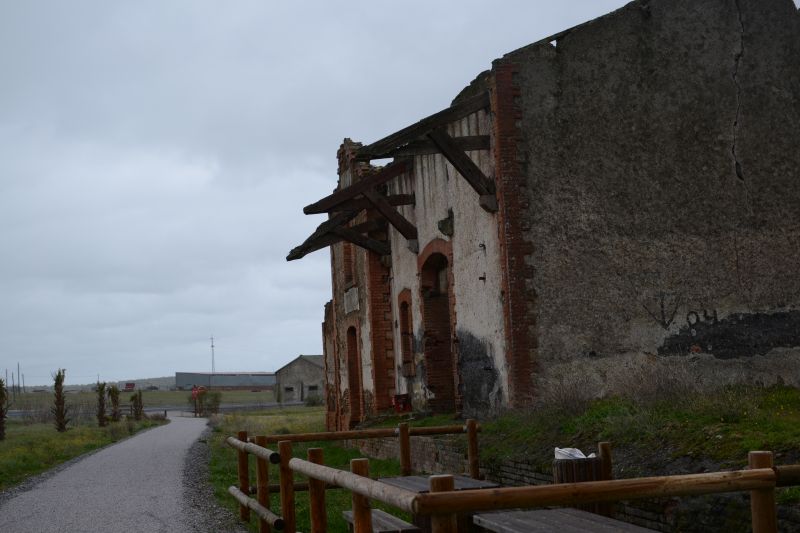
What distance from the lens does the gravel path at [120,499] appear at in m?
10.5

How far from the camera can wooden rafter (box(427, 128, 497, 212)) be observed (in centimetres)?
1416

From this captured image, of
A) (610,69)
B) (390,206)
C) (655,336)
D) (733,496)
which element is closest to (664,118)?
(610,69)

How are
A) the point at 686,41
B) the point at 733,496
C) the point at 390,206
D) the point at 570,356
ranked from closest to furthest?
the point at 733,496 → the point at 570,356 → the point at 686,41 → the point at 390,206

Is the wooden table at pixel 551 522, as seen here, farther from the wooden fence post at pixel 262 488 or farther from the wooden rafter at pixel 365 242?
the wooden rafter at pixel 365 242

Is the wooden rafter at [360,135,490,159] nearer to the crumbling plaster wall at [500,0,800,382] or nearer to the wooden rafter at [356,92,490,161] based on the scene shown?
the wooden rafter at [356,92,490,161]

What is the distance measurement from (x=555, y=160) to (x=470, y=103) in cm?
171

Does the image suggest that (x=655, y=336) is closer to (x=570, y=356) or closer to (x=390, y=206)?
(x=570, y=356)

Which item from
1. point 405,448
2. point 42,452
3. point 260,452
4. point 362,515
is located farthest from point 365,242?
point 362,515

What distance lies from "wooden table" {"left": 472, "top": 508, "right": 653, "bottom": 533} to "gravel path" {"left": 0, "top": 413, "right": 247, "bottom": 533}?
491 cm

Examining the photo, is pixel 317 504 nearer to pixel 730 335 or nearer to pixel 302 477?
pixel 302 477

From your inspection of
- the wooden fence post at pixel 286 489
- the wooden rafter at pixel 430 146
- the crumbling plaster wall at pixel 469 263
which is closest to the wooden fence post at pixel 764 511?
the wooden fence post at pixel 286 489

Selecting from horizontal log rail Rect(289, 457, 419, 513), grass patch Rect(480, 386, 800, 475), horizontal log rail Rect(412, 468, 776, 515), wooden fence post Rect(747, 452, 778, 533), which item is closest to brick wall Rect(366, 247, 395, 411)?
grass patch Rect(480, 386, 800, 475)

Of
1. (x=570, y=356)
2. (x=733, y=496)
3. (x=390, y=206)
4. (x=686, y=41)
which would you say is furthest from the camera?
(x=390, y=206)

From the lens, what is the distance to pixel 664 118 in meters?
14.6
